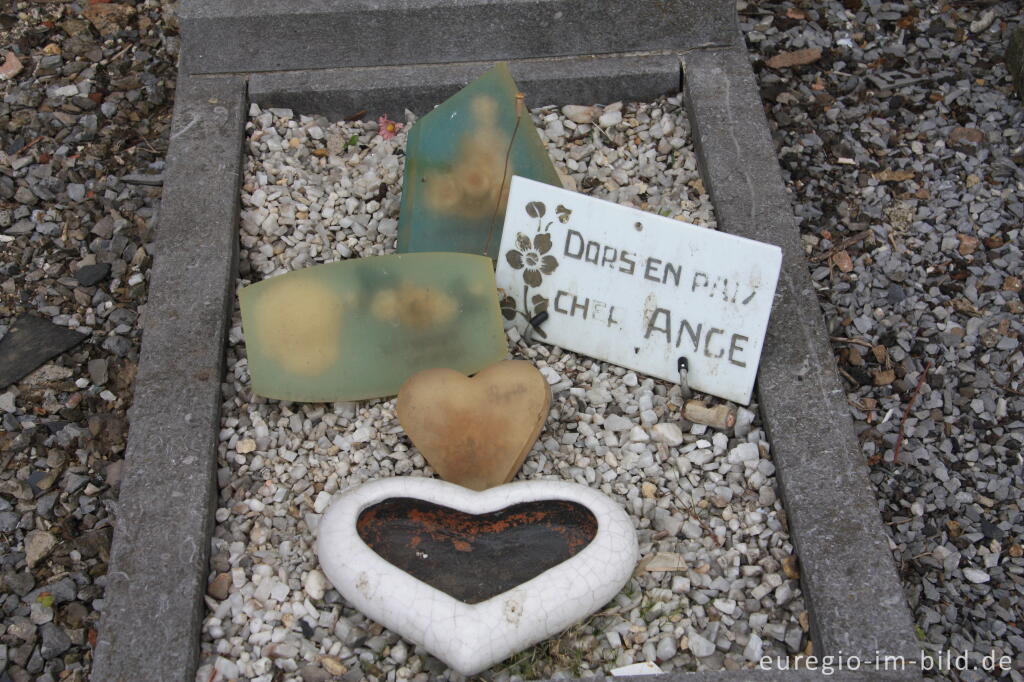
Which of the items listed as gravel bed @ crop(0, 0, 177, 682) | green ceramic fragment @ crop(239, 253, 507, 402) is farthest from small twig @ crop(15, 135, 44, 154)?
green ceramic fragment @ crop(239, 253, 507, 402)

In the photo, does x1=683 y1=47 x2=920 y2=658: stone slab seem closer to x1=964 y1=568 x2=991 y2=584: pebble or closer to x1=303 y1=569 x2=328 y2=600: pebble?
x1=964 y1=568 x2=991 y2=584: pebble

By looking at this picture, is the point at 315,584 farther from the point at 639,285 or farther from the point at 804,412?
the point at 804,412

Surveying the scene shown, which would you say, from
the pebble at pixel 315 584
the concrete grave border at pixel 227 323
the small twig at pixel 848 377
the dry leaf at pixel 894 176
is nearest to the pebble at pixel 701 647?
the concrete grave border at pixel 227 323

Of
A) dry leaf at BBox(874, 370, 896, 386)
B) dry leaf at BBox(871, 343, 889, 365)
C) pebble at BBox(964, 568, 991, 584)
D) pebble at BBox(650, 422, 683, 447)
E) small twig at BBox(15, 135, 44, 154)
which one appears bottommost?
pebble at BBox(964, 568, 991, 584)

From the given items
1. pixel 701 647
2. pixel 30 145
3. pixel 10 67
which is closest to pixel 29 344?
pixel 30 145

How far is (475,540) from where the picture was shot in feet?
7.24

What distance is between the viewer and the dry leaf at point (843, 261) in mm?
3059

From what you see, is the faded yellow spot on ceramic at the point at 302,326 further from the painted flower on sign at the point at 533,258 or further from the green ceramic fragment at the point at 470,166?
the painted flower on sign at the point at 533,258

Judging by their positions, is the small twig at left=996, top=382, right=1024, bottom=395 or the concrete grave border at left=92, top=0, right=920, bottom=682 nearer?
the concrete grave border at left=92, top=0, right=920, bottom=682

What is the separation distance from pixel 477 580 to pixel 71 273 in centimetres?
166

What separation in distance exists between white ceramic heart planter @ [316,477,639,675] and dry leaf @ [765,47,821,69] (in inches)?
76.5

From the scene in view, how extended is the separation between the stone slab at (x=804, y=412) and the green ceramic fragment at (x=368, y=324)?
71 cm

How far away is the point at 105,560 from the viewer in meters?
2.52

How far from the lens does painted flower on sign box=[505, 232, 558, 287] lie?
268 centimetres
